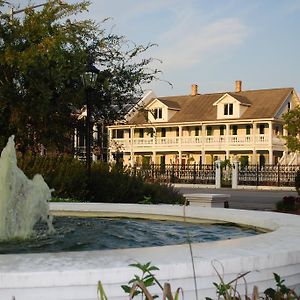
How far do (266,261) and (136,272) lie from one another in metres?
0.99

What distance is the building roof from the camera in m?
55.2

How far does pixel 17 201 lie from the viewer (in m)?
7.30

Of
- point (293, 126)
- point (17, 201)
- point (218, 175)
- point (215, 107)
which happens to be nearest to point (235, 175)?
point (218, 175)

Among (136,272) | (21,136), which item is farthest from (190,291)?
(21,136)

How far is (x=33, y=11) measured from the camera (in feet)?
66.2

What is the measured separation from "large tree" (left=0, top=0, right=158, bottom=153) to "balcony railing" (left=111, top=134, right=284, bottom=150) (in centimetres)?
3488

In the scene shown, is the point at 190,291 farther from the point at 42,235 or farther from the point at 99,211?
the point at 99,211

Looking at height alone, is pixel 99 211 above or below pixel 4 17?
below

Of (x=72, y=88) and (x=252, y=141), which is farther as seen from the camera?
(x=252, y=141)

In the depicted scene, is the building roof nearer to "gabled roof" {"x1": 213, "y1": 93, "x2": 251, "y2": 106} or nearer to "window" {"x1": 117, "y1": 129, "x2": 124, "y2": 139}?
"gabled roof" {"x1": 213, "y1": 93, "x2": 251, "y2": 106}

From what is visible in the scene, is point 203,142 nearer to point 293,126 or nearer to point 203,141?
point 203,141

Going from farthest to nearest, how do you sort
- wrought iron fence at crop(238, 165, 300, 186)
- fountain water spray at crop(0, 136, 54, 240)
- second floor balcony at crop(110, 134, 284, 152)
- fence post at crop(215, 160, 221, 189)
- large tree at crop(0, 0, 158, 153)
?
second floor balcony at crop(110, 134, 284, 152), fence post at crop(215, 160, 221, 189), wrought iron fence at crop(238, 165, 300, 186), large tree at crop(0, 0, 158, 153), fountain water spray at crop(0, 136, 54, 240)

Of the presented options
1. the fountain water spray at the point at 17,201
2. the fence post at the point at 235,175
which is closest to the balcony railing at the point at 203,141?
the fence post at the point at 235,175

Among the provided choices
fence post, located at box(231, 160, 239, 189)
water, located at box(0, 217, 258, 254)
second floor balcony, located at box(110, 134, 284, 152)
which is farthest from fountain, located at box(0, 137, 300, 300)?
second floor balcony, located at box(110, 134, 284, 152)
